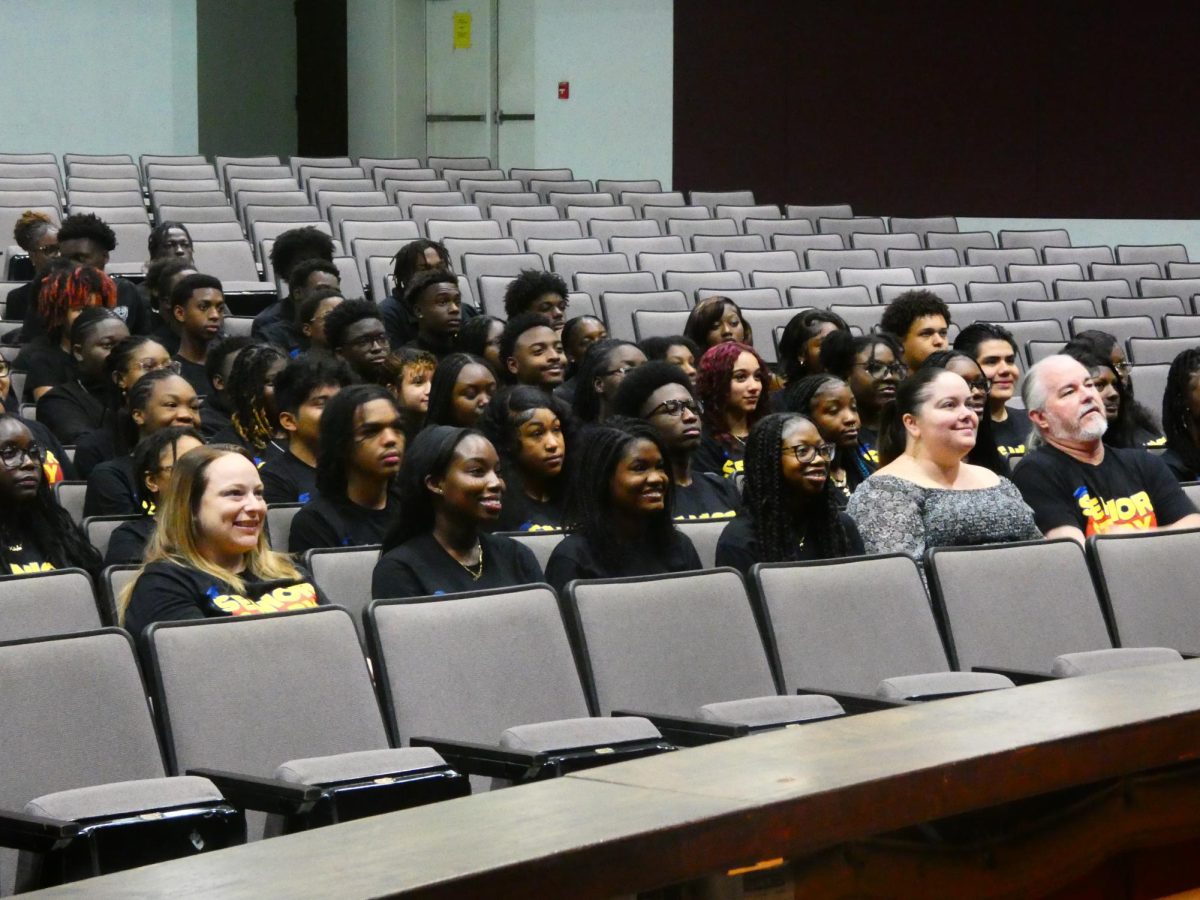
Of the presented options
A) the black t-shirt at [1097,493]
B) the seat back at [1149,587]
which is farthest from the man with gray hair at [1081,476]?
the seat back at [1149,587]

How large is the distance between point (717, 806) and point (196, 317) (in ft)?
13.2

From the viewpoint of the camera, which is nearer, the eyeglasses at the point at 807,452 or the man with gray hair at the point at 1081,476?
the eyeglasses at the point at 807,452

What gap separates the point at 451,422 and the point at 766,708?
1.97m

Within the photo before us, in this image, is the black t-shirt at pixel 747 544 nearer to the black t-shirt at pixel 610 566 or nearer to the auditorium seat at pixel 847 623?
the black t-shirt at pixel 610 566

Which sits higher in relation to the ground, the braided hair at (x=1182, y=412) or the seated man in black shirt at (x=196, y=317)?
the seated man in black shirt at (x=196, y=317)

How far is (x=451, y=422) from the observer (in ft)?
13.7

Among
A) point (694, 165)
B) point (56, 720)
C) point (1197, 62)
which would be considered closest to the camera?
point (56, 720)

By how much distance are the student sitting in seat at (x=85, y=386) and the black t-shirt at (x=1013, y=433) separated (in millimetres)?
2374

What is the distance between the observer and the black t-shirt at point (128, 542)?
3.20 meters

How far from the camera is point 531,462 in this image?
3.72m

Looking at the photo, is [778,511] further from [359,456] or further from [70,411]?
[70,411]

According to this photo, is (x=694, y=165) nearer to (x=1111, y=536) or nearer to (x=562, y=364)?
(x=562, y=364)

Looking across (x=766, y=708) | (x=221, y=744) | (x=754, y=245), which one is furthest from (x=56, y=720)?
(x=754, y=245)

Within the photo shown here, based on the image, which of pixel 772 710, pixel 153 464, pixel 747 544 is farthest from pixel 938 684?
pixel 153 464
